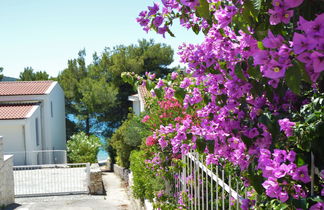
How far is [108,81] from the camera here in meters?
34.5

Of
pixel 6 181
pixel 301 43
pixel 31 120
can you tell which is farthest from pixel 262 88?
pixel 31 120

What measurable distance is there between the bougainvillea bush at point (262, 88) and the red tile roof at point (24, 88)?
72.0 feet

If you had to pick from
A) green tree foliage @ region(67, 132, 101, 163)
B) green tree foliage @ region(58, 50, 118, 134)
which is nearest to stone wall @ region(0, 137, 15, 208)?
green tree foliage @ region(67, 132, 101, 163)

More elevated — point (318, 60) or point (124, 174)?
point (318, 60)

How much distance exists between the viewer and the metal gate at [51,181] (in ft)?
45.9

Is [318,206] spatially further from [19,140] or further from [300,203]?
[19,140]

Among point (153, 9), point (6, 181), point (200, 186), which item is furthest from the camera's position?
point (6, 181)

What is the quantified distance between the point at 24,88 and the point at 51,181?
10.4 m

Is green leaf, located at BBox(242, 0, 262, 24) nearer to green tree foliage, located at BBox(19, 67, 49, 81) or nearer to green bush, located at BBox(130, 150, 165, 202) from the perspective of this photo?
green bush, located at BBox(130, 150, 165, 202)

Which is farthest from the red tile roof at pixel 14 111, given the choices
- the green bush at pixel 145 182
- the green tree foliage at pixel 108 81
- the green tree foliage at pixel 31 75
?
the green tree foliage at pixel 31 75

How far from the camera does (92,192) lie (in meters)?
13.9

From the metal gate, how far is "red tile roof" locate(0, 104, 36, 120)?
3172 millimetres

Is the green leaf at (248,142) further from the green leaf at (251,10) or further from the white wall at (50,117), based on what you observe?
the white wall at (50,117)

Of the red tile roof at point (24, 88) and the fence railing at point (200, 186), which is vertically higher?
the red tile roof at point (24, 88)
